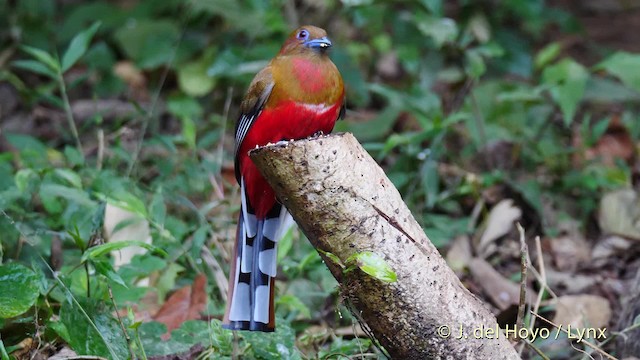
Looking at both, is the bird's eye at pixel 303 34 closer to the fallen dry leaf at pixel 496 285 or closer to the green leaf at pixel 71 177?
the green leaf at pixel 71 177

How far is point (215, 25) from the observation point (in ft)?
18.4

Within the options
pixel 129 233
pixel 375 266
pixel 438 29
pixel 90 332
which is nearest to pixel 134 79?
pixel 438 29

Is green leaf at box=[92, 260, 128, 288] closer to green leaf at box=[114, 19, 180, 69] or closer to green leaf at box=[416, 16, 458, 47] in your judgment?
green leaf at box=[416, 16, 458, 47]

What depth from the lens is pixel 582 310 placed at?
3.28 meters

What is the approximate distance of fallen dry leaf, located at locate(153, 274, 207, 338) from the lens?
10.3 feet

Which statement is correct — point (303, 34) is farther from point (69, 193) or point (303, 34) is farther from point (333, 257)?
point (333, 257)

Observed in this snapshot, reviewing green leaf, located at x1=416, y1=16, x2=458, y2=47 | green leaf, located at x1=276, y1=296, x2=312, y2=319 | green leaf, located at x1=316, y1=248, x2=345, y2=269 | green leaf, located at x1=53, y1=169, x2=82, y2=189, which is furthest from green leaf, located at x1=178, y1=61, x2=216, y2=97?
green leaf, located at x1=316, y1=248, x2=345, y2=269

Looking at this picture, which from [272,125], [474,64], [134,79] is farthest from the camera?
[134,79]

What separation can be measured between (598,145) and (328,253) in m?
3.31

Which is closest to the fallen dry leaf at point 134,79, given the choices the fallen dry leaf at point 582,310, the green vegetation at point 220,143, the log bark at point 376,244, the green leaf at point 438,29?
the green vegetation at point 220,143

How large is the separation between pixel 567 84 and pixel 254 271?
225 cm

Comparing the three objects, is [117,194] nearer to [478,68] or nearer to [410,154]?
[410,154]

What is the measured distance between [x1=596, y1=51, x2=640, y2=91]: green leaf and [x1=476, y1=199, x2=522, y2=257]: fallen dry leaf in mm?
806

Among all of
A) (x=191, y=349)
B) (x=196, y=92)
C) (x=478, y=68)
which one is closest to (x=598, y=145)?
(x=478, y=68)
